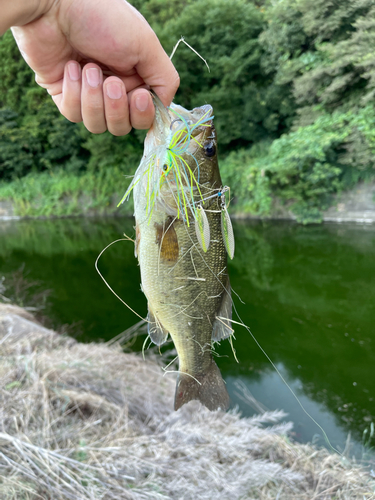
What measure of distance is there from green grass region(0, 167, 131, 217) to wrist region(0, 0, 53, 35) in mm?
17805

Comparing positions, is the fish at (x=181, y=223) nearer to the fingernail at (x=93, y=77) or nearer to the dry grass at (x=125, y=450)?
the fingernail at (x=93, y=77)

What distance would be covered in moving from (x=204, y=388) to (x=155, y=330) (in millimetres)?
367

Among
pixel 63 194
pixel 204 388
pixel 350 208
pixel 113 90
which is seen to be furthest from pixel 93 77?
pixel 63 194

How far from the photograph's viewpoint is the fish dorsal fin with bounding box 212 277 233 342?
4.91 ft

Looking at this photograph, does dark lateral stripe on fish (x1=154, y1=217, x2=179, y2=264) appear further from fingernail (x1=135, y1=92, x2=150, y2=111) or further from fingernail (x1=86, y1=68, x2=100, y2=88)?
fingernail (x1=86, y1=68, x2=100, y2=88)

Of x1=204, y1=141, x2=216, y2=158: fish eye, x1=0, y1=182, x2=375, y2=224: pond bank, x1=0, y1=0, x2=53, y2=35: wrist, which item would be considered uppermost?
x1=0, y1=0, x2=53, y2=35: wrist

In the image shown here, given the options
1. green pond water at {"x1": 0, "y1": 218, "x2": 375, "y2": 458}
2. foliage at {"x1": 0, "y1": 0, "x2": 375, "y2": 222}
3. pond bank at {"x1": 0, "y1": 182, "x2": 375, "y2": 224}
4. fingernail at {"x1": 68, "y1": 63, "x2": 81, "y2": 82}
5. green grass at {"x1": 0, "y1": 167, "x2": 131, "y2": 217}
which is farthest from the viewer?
green grass at {"x1": 0, "y1": 167, "x2": 131, "y2": 217}

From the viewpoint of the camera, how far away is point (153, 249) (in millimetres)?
1357

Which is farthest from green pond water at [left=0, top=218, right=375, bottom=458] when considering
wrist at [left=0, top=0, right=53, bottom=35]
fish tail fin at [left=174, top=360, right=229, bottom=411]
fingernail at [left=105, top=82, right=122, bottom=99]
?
wrist at [left=0, top=0, right=53, bottom=35]

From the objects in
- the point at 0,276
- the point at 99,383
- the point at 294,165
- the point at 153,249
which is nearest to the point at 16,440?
the point at 99,383

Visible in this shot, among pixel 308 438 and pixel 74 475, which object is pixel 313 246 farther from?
pixel 74 475

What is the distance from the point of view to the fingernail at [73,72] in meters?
1.33

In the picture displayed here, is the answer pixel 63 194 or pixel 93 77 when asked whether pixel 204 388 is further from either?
pixel 63 194

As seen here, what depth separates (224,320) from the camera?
60.2 inches
